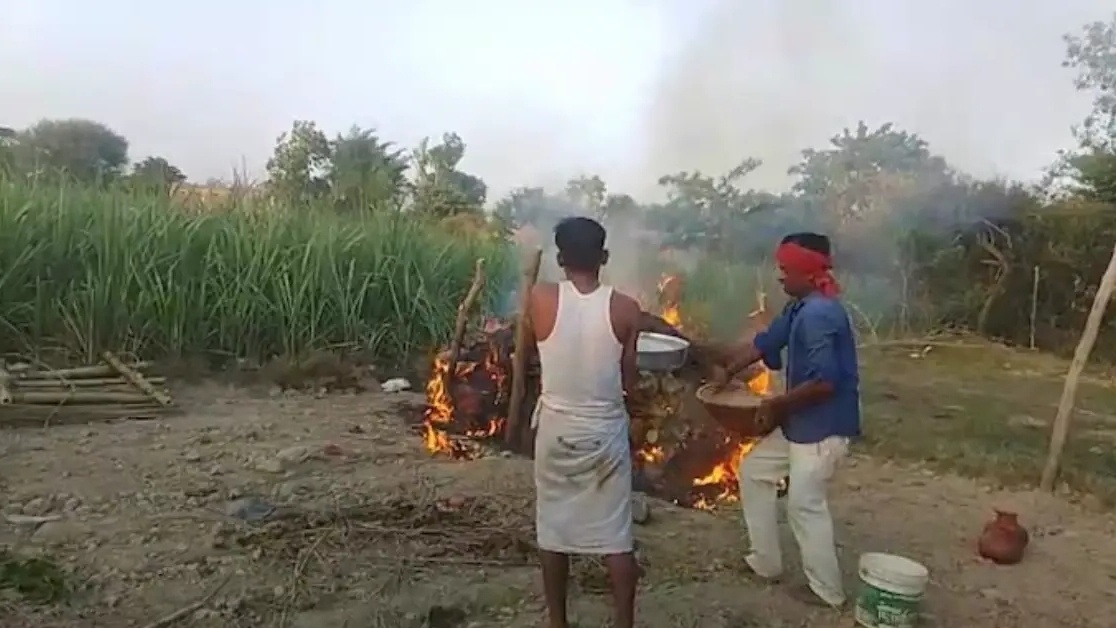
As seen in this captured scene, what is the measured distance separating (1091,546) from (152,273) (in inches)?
275

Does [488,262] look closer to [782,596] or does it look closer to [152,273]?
[152,273]

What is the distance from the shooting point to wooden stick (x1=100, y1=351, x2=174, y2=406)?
22.1 feet

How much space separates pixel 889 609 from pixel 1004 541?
128 centimetres

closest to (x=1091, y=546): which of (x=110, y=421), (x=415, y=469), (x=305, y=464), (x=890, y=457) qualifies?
(x=890, y=457)

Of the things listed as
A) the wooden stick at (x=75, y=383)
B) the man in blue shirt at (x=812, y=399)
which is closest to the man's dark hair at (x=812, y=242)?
the man in blue shirt at (x=812, y=399)

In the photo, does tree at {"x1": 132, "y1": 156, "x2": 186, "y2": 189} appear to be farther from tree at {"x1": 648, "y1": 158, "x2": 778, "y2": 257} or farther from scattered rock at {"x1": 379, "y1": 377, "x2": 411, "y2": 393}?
tree at {"x1": 648, "y1": 158, "x2": 778, "y2": 257}

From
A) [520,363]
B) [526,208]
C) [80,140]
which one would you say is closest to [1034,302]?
[526,208]

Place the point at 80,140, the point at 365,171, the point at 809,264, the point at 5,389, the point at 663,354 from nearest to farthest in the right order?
1. the point at 809,264
2. the point at 663,354
3. the point at 5,389
4. the point at 365,171
5. the point at 80,140

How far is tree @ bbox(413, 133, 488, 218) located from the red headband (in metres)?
9.31

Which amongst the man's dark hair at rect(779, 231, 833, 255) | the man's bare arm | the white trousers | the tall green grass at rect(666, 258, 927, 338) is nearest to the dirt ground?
the white trousers

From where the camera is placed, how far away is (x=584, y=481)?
122 inches

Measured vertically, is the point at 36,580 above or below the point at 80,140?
below

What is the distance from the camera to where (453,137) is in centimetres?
Result: 1852

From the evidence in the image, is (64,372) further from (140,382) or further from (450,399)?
(450,399)
